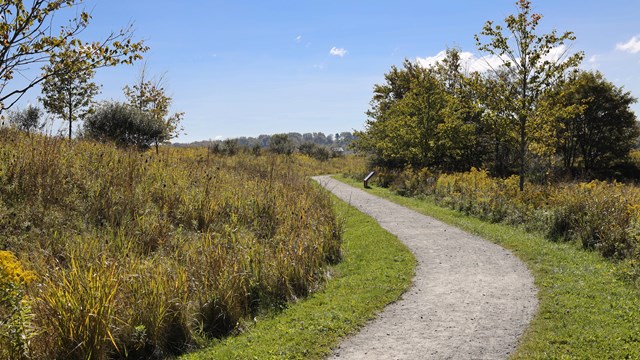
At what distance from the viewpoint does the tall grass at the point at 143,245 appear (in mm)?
4980

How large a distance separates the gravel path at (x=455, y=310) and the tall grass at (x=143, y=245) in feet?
6.13

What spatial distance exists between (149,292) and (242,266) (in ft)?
6.16

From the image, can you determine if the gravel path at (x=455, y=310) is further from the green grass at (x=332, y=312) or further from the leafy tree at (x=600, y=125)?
the leafy tree at (x=600, y=125)

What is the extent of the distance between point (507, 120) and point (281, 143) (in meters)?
37.7

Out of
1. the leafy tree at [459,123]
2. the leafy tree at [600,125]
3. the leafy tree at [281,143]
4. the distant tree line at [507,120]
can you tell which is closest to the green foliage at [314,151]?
the leafy tree at [281,143]

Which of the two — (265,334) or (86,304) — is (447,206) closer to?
(265,334)

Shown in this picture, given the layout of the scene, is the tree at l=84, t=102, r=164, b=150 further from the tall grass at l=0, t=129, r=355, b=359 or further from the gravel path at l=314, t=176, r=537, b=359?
the gravel path at l=314, t=176, r=537, b=359

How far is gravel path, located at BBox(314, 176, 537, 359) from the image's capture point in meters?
5.06

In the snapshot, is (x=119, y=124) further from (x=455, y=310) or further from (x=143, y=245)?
(x=455, y=310)

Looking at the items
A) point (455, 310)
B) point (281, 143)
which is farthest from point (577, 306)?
point (281, 143)

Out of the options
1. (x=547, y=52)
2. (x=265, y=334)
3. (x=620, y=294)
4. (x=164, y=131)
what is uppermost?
(x=547, y=52)

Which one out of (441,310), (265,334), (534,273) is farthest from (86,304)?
(534,273)

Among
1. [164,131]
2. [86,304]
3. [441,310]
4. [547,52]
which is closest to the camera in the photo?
[86,304]

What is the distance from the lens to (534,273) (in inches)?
309
